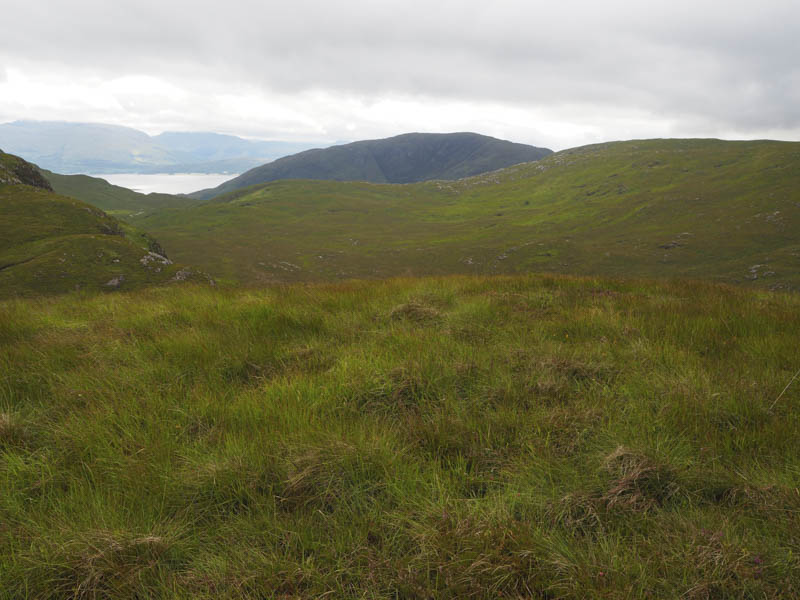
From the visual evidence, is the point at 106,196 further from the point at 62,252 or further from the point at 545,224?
the point at 62,252

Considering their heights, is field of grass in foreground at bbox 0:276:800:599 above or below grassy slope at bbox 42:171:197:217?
below

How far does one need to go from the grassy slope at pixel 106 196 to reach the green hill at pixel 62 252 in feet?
387

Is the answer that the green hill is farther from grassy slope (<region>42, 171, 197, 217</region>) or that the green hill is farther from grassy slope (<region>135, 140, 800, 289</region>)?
grassy slope (<region>42, 171, 197, 217</region>)

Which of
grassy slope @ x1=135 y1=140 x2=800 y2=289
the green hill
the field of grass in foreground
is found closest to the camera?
the field of grass in foreground

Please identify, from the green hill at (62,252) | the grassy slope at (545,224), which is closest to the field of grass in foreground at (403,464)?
the green hill at (62,252)

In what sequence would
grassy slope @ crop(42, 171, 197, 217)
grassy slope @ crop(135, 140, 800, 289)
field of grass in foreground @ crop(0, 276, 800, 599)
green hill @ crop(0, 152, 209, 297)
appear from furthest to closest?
grassy slope @ crop(42, 171, 197, 217) → grassy slope @ crop(135, 140, 800, 289) → green hill @ crop(0, 152, 209, 297) → field of grass in foreground @ crop(0, 276, 800, 599)

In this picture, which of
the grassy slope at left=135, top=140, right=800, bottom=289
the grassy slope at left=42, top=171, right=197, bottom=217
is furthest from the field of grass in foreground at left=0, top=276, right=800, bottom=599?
the grassy slope at left=42, top=171, right=197, bottom=217

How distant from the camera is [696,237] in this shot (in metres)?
59.1

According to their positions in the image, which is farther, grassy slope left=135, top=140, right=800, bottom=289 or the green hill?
grassy slope left=135, top=140, right=800, bottom=289

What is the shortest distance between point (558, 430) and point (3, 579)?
366cm

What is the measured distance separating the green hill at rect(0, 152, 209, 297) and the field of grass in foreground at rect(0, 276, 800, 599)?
38.6ft

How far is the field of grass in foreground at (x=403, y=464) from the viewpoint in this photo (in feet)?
6.59

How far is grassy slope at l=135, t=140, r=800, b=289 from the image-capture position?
2101 inches

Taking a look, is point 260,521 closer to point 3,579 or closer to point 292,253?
point 3,579
